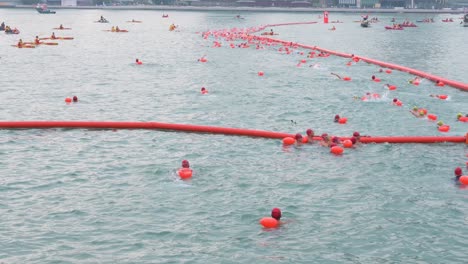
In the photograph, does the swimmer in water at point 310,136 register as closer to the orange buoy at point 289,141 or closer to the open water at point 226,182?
the open water at point 226,182

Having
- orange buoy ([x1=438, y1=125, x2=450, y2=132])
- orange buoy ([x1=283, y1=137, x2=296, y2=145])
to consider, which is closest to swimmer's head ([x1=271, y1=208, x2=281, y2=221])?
orange buoy ([x1=283, y1=137, x2=296, y2=145])

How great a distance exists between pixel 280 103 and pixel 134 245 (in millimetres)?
23009

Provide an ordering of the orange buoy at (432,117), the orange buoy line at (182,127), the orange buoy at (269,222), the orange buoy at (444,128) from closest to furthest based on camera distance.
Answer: the orange buoy at (269,222), the orange buoy line at (182,127), the orange buoy at (444,128), the orange buoy at (432,117)

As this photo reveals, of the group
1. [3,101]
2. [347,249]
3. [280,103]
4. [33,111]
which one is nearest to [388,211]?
[347,249]

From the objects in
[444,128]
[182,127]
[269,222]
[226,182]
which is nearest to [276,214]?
[269,222]

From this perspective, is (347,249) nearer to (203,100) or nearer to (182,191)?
(182,191)

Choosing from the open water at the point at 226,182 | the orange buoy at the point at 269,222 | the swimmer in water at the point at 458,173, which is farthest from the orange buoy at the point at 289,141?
the orange buoy at the point at 269,222

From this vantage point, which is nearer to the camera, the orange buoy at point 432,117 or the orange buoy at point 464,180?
the orange buoy at point 464,180

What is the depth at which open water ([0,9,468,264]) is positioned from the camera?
16875 mm

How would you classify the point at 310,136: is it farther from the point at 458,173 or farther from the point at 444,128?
the point at 444,128

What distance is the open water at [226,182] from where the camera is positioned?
55.4 ft

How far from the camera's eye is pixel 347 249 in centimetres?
1677

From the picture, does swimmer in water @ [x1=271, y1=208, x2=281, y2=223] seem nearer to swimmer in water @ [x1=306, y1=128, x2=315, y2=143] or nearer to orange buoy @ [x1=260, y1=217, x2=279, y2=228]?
orange buoy @ [x1=260, y1=217, x2=279, y2=228]

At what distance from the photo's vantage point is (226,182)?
22.3m
